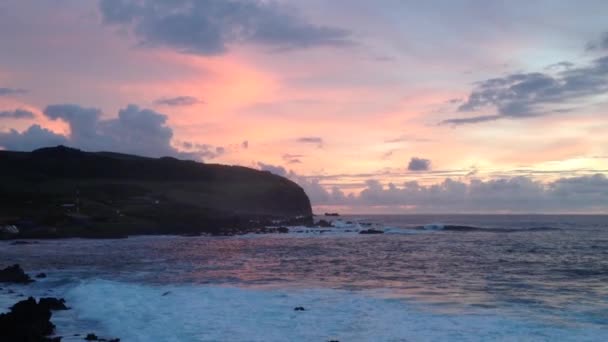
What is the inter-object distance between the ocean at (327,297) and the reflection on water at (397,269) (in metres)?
0.07

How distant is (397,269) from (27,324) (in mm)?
24509

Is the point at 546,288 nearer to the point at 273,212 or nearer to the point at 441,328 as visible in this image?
the point at 441,328

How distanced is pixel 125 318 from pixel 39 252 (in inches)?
1341

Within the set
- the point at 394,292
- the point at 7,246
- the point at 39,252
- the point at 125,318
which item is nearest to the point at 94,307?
the point at 125,318

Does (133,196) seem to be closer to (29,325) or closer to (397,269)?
(397,269)

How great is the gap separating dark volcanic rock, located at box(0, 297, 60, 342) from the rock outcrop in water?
56403mm

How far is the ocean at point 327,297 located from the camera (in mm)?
18547

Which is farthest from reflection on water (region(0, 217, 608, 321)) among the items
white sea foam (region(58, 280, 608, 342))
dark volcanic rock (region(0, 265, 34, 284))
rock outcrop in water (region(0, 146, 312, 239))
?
rock outcrop in water (region(0, 146, 312, 239))

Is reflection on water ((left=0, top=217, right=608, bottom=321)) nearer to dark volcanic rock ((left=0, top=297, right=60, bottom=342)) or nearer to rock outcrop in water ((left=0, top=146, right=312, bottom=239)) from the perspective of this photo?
dark volcanic rock ((left=0, top=297, right=60, bottom=342))

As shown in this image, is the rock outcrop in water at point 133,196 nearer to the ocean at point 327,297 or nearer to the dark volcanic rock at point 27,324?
the ocean at point 327,297

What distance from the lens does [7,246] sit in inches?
2282

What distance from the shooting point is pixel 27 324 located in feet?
54.7

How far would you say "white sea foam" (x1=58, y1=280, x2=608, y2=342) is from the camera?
17.9 meters

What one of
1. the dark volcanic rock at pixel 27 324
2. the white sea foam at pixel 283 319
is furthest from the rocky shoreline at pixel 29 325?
the white sea foam at pixel 283 319
